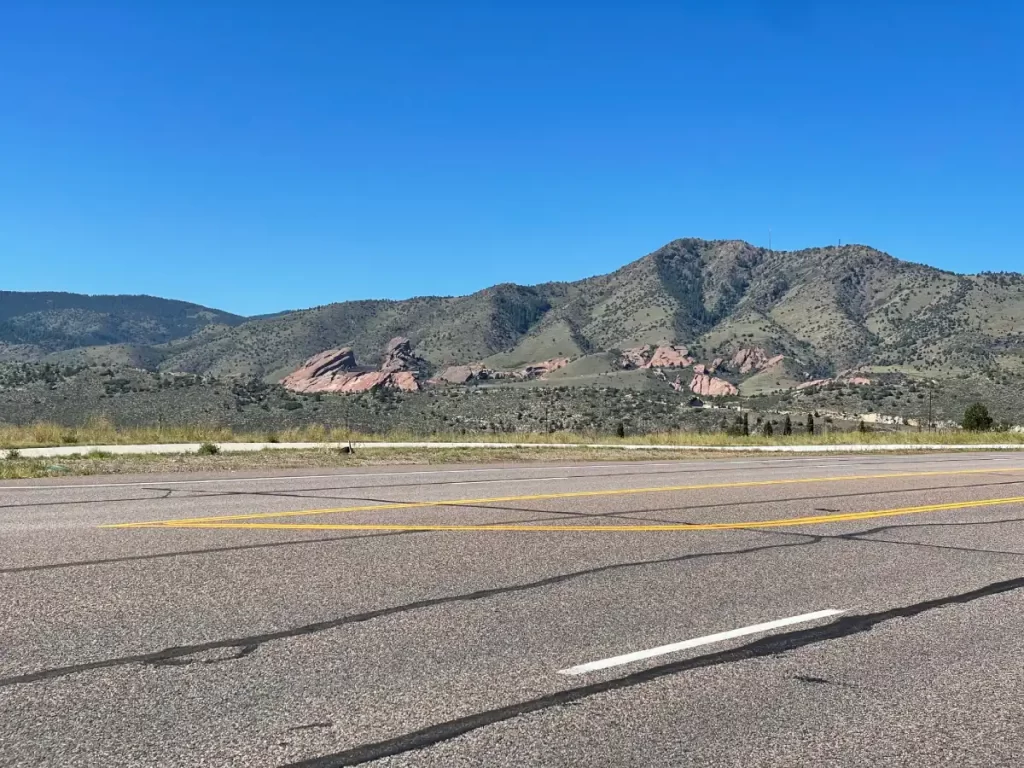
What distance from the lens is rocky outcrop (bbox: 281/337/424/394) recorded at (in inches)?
5217

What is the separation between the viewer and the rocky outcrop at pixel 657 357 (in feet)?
464

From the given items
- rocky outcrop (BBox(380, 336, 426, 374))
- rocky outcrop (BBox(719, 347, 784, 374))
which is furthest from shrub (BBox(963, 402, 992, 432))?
rocky outcrop (BBox(380, 336, 426, 374))

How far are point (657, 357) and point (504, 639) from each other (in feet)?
462

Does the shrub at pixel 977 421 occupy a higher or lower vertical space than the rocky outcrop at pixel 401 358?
lower

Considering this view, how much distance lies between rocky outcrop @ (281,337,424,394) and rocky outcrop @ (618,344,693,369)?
3142cm

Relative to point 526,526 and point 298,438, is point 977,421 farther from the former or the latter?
point 526,526

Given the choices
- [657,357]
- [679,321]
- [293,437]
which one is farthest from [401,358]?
[293,437]

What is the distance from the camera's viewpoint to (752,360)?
146 meters

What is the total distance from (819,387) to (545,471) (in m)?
90.1

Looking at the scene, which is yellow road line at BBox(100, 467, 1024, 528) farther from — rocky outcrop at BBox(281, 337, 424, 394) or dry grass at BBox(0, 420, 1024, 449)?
rocky outcrop at BBox(281, 337, 424, 394)

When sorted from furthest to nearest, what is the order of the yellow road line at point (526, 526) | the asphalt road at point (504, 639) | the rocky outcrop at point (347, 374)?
the rocky outcrop at point (347, 374), the yellow road line at point (526, 526), the asphalt road at point (504, 639)

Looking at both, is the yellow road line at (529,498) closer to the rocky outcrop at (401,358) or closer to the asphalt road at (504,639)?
the asphalt road at (504,639)

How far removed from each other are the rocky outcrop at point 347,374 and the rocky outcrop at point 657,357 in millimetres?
31418

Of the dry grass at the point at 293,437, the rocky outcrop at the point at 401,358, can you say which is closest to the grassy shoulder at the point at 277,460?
the dry grass at the point at 293,437
